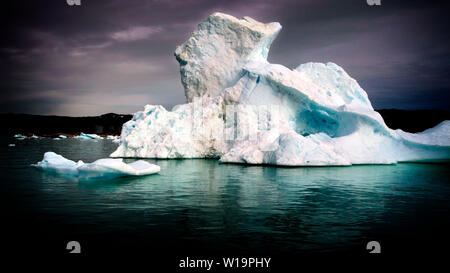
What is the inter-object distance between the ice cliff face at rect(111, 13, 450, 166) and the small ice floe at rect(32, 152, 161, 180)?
20.4 feet

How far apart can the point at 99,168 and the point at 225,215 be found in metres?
5.90

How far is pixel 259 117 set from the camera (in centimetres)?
2114

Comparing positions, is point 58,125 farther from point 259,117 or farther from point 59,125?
point 259,117

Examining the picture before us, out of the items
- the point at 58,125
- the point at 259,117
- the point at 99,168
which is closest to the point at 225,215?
the point at 99,168

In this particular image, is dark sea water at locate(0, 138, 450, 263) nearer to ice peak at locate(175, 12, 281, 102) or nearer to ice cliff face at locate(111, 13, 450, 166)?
ice cliff face at locate(111, 13, 450, 166)

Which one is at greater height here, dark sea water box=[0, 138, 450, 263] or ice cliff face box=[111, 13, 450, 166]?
ice cliff face box=[111, 13, 450, 166]

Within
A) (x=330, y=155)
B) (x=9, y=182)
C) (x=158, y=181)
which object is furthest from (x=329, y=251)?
(x=330, y=155)

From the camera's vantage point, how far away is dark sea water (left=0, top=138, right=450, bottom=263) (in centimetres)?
556

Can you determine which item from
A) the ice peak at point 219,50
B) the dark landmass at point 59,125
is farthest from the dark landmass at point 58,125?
the ice peak at point 219,50

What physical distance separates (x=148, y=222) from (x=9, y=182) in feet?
23.3

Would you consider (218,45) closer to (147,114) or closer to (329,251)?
(147,114)

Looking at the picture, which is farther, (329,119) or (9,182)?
(329,119)

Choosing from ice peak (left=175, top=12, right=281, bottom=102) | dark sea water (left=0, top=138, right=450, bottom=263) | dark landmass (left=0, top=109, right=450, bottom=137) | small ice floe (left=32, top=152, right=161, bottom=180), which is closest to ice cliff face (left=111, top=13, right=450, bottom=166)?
ice peak (left=175, top=12, right=281, bottom=102)

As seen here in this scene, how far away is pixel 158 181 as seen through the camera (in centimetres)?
1198
